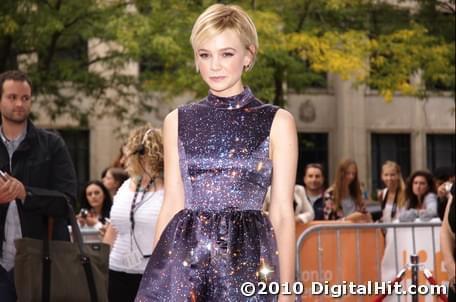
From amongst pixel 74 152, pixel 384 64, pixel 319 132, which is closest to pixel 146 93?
pixel 384 64

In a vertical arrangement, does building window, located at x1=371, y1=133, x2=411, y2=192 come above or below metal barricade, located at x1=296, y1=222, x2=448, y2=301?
above

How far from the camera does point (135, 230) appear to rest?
26.1ft

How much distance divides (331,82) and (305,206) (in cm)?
2853

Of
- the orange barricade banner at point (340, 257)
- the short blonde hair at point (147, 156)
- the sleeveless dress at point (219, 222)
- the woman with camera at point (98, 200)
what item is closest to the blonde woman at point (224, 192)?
the sleeveless dress at point (219, 222)

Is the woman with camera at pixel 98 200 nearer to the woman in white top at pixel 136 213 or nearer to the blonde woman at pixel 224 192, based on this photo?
the woman in white top at pixel 136 213

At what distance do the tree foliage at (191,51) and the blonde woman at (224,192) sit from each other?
14.9 metres

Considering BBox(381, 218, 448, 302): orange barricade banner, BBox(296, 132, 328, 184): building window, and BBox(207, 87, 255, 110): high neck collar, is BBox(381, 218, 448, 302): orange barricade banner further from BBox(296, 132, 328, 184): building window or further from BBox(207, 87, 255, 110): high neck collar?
BBox(296, 132, 328, 184): building window

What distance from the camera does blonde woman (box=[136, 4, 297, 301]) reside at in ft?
14.3

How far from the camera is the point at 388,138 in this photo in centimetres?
4219

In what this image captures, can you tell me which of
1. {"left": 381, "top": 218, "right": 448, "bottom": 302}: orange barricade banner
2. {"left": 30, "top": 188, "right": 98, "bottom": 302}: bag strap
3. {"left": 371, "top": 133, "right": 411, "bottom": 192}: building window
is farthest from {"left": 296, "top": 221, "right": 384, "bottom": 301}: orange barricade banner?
{"left": 371, "top": 133, "right": 411, "bottom": 192}: building window

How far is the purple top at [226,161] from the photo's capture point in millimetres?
4441

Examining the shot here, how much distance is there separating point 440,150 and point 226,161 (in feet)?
128

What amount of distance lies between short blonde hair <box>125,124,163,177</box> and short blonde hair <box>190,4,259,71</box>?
11.9 feet

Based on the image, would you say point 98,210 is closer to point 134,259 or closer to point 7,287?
point 134,259
